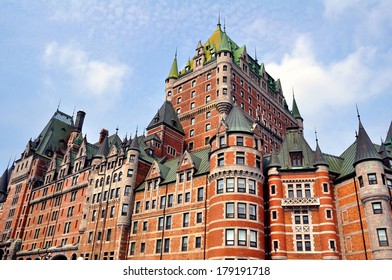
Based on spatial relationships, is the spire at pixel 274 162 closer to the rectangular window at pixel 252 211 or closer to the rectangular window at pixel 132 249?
the rectangular window at pixel 252 211

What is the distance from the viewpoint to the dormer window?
1876 inches

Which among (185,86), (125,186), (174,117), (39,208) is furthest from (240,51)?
(39,208)

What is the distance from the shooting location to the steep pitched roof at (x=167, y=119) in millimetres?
73438

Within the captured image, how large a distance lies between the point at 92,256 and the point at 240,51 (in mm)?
52277

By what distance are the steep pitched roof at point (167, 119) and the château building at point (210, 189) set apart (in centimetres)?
→ 30

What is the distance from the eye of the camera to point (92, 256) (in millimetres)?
56938

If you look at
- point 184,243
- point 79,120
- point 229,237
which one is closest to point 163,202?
point 184,243

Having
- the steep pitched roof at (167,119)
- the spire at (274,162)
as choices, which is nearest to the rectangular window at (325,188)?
the spire at (274,162)

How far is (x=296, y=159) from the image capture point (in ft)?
158

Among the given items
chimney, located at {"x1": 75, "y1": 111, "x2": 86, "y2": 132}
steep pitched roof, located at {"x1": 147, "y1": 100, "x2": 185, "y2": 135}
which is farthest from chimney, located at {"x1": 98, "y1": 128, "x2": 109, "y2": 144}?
steep pitched roof, located at {"x1": 147, "y1": 100, "x2": 185, "y2": 135}

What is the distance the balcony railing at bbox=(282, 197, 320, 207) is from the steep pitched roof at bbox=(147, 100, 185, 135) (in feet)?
113

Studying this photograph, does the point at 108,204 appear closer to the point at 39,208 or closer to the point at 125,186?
the point at 125,186

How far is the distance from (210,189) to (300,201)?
37.0 feet

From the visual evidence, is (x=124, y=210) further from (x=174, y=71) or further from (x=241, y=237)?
(x=174, y=71)
